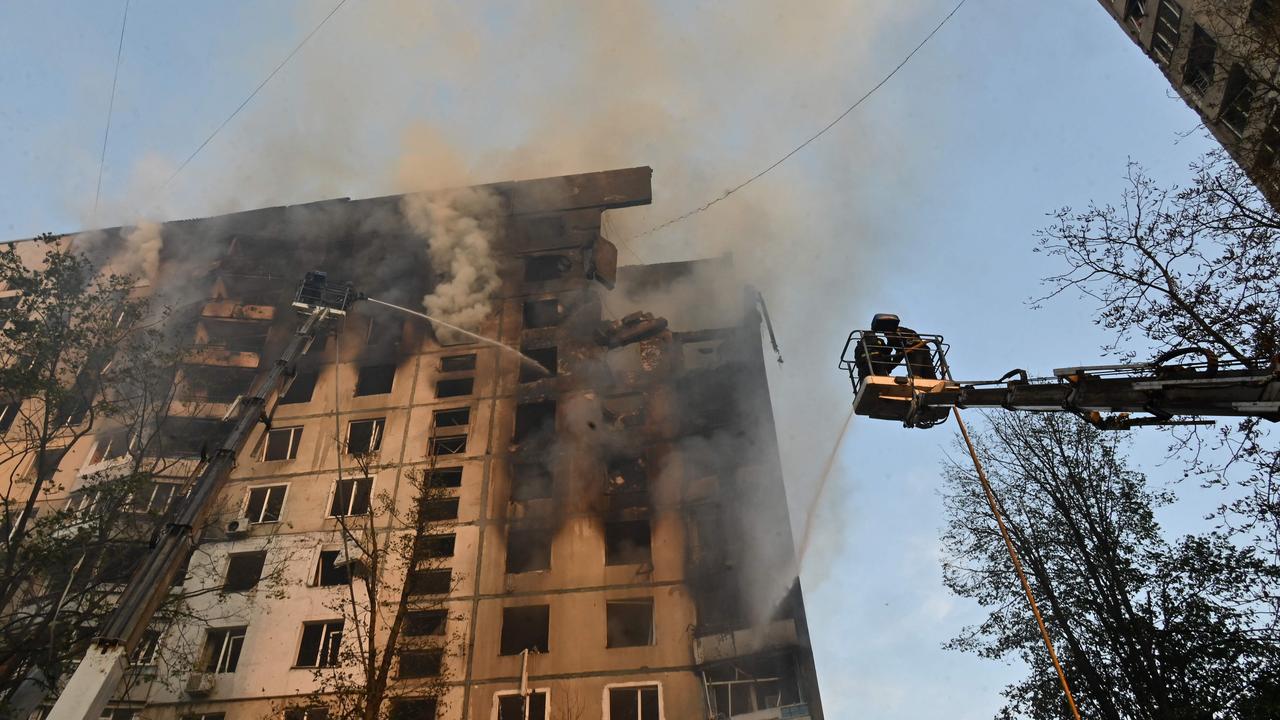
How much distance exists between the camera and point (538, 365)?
31.5 meters

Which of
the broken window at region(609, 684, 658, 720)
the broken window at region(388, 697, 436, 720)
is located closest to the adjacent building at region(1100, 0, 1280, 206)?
the broken window at region(609, 684, 658, 720)

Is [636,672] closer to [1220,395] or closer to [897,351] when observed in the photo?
[897,351]

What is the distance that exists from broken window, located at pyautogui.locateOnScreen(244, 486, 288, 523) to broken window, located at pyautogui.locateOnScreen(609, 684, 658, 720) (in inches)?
571

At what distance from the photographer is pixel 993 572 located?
72.5 feet

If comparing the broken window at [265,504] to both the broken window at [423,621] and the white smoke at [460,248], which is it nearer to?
the broken window at [423,621]

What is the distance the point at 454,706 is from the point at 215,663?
8.74 metres

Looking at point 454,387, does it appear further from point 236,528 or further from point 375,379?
point 236,528

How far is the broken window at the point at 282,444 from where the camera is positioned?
99.5ft

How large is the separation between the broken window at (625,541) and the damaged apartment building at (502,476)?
0.24 feet

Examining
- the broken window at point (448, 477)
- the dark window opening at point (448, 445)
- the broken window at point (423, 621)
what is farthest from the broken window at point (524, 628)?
the dark window opening at point (448, 445)

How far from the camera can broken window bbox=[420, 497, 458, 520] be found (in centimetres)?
2716

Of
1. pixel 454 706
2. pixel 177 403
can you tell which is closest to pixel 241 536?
pixel 177 403

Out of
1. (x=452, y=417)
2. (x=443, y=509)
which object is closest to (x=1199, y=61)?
(x=452, y=417)

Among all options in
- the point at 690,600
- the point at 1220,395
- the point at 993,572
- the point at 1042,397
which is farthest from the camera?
the point at 690,600
